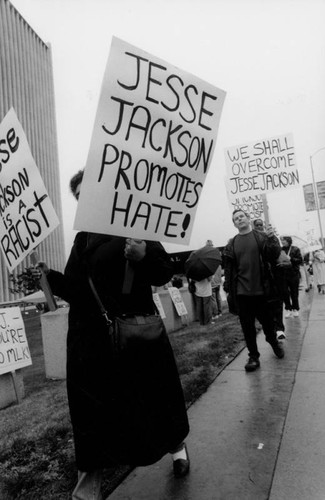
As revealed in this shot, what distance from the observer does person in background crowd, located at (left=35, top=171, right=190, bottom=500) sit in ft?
6.35

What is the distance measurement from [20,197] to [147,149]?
87 centimetres

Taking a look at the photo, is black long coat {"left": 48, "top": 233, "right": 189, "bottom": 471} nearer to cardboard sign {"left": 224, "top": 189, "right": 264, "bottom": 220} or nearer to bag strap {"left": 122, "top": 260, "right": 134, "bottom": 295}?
bag strap {"left": 122, "top": 260, "right": 134, "bottom": 295}

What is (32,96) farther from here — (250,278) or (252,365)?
(252,365)

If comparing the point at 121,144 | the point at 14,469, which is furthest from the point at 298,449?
the point at 121,144

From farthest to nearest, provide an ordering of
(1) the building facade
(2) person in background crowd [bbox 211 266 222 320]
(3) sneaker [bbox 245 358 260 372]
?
(1) the building facade → (2) person in background crowd [bbox 211 266 222 320] → (3) sneaker [bbox 245 358 260 372]

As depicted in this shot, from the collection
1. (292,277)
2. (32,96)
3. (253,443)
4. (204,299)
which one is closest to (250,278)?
(253,443)

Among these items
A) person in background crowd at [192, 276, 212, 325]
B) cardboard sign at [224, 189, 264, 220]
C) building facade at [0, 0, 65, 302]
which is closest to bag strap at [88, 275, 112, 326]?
cardboard sign at [224, 189, 264, 220]

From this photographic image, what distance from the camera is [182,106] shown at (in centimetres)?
239

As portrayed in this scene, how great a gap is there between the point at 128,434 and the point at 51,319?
4105 mm

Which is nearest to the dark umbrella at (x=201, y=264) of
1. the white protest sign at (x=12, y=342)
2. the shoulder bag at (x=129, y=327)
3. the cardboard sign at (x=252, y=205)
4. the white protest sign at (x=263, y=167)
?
the shoulder bag at (x=129, y=327)

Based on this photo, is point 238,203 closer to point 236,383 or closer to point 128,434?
point 236,383

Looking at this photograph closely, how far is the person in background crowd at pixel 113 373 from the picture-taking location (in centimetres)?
194

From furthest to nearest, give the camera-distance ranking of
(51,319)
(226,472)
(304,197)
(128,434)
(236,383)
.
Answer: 1. (304,197)
2. (51,319)
3. (236,383)
4. (226,472)
5. (128,434)

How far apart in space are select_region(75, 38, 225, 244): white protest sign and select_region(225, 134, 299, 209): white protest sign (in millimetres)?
4412
